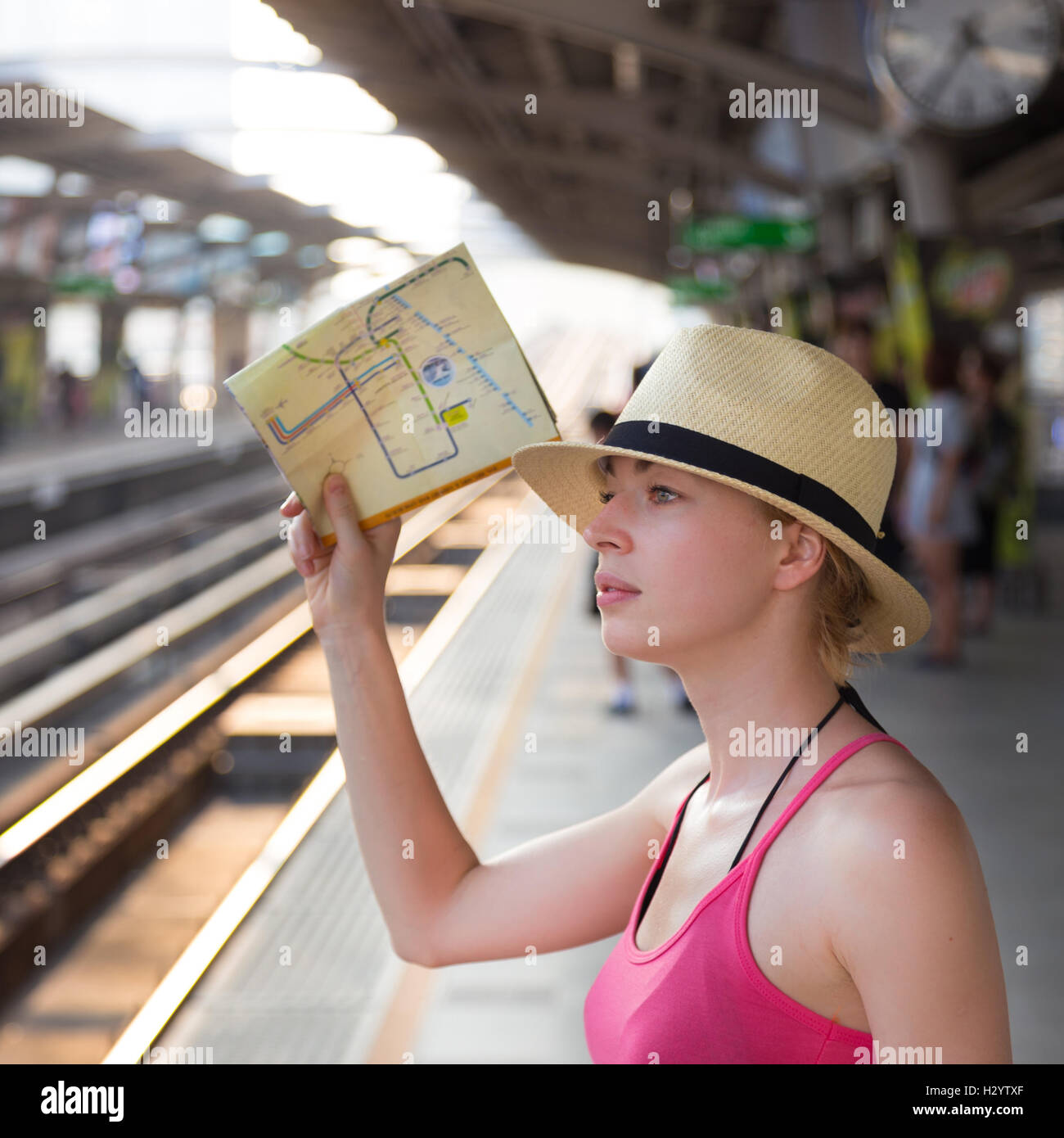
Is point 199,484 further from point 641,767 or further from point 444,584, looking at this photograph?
point 641,767

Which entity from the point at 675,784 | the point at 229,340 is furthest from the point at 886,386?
the point at 229,340

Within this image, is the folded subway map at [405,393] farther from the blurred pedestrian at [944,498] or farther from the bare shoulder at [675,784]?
the blurred pedestrian at [944,498]

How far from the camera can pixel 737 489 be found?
1214 millimetres

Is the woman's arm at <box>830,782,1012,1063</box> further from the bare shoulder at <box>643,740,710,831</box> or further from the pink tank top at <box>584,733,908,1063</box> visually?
the bare shoulder at <box>643,740,710,831</box>

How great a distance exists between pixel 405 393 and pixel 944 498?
20.2 feet

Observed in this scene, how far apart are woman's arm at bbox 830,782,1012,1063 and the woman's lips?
0.32m

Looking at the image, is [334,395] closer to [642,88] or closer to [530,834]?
[530,834]

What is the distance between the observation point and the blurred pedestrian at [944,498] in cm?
687

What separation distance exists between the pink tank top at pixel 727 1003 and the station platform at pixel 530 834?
1.18 ft
